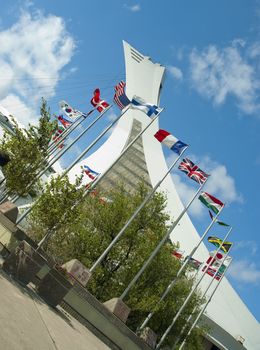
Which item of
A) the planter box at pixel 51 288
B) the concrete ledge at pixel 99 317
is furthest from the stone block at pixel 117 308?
the planter box at pixel 51 288

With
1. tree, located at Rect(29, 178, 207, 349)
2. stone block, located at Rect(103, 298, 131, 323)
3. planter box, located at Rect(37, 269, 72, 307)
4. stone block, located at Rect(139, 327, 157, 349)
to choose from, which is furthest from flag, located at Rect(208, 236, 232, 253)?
planter box, located at Rect(37, 269, 72, 307)

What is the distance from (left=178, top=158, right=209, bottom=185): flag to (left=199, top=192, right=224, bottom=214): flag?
112 cm

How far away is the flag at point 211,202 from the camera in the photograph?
26.4m

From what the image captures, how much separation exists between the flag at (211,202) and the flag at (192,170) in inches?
44.1

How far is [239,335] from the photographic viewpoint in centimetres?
4041

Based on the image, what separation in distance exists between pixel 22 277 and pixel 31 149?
20.6ft

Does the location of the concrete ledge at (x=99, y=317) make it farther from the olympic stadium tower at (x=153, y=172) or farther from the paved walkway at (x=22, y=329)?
the olympic stadium tower at (x=153, y=172)

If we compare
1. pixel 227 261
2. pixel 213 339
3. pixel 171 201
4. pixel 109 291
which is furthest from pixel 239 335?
pixel 109 291

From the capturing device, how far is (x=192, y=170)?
25797 mm

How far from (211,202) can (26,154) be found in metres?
13.9

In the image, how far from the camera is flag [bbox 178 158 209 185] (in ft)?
84.3

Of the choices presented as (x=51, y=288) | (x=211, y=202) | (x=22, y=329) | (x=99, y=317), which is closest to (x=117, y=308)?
(x=99, y=317)

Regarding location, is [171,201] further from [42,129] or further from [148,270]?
[42,129]

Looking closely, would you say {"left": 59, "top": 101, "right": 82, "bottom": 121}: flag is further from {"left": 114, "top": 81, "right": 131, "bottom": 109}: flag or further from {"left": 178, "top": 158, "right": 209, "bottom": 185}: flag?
{"left": 178, "top": 158, "right": 209, "bottom": 185}: flag
